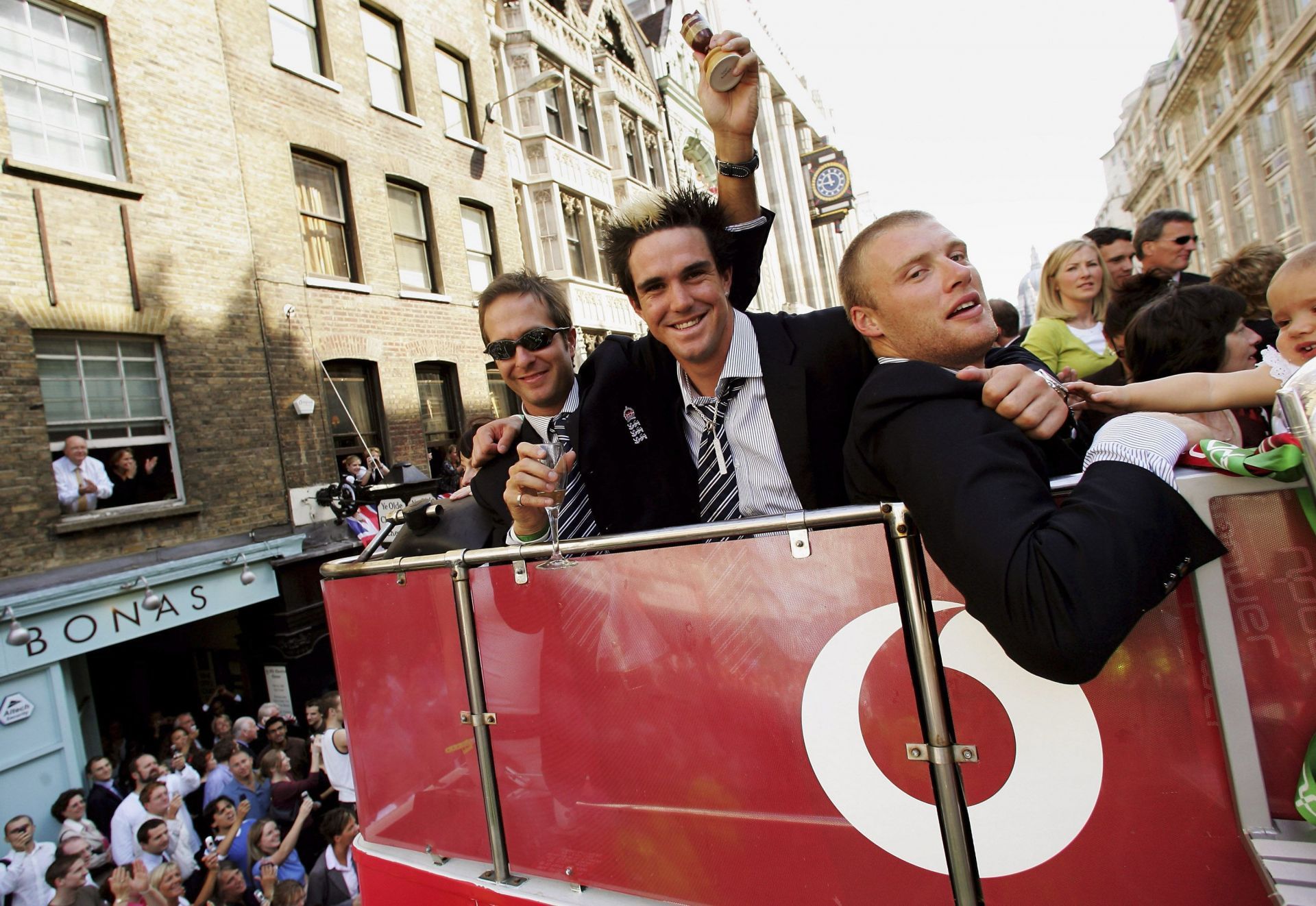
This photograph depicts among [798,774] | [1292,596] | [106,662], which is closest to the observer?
[1292,596]

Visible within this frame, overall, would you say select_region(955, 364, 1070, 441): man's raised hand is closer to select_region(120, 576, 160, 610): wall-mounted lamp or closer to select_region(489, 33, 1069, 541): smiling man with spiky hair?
select_region(489, 33, 1069, 541): smiling man with spiky hair

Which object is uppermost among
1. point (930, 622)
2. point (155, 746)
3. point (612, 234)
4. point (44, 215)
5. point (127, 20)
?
point (127, 20)

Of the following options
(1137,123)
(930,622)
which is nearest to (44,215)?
(930,622)

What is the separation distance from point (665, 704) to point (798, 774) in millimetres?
380

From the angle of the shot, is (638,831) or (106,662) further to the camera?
(106,662)

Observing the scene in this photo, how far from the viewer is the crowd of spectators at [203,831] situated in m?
5.76

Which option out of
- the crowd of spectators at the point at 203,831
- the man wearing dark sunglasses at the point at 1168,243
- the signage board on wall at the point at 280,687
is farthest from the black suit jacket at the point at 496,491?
the signage board on wall at the point at 280,687

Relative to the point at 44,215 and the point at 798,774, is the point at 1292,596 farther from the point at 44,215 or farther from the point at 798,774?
the point at 44,215

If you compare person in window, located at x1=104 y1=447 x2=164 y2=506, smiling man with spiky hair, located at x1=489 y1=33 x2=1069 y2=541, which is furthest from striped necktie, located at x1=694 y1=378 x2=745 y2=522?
person in window, located at x1=104 y1=447 x2=164 y2=506

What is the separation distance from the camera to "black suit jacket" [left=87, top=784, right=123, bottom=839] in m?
7.30

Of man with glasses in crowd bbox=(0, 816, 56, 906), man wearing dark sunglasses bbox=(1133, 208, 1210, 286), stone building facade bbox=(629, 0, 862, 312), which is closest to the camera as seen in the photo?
man wearing dark sunglasses bbox=(1133, 208, 1210, 286)

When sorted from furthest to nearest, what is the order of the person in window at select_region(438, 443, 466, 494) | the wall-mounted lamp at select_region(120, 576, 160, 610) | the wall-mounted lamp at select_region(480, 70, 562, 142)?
1. the wall-mounted lamp at select_region(480, 70, 562, 142)
2. the person in window at select_region(438, 443, 466, 494)
3. the wall-mounted lamp at select_region(120, 576, 160, 610)

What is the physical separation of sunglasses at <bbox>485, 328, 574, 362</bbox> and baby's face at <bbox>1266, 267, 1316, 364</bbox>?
2.33 m

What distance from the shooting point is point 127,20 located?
914 cm
